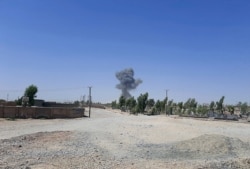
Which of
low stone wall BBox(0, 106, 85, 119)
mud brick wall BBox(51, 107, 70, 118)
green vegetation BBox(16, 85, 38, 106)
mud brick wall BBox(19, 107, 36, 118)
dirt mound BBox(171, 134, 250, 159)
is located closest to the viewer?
dirt mound BBox(171, 134, 250, 159)

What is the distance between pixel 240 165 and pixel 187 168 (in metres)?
3.89

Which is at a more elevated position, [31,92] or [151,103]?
[31,92]

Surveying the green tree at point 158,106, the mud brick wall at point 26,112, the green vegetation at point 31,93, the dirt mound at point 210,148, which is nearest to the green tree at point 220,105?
the green tree at point 158,106

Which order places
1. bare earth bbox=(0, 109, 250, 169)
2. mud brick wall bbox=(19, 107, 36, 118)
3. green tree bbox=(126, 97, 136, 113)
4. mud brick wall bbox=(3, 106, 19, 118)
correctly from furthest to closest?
green tree bbox=(126, 97, 136, 113), mud brick wall bbox=(19, 107, 36, 118), mud brick wall bbox=(3, 106, 19, 118), bare earth bbox=(0, 109, 250, 169)

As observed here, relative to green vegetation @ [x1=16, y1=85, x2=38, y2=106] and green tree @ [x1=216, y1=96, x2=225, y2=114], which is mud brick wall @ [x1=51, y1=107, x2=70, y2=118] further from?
green tree @ [x1=216, y1=96, x2=225, y2=114]

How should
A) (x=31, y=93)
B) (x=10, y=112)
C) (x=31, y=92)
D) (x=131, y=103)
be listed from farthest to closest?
1. (x=131, y=103)
2. (x=31, y=93)
3. (x=31, y=92)
4. (x=10, y=112)

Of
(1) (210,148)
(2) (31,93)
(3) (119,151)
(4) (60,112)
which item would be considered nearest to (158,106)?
(2) (31,93)

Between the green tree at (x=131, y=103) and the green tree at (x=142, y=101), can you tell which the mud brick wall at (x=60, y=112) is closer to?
the green tree at (x=142, y=101)

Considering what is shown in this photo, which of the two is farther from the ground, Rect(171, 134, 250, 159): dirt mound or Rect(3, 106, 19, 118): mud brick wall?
Rect(3, 106, 19, 118): mud brick wall

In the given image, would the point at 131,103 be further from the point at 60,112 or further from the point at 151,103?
the point at 60,112

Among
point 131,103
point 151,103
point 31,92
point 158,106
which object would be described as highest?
point 31,92

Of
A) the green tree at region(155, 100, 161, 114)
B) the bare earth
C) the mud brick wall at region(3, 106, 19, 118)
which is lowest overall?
the bare earth

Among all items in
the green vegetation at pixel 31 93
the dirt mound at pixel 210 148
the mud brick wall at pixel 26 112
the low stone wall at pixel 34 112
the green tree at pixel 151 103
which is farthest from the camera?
the green tree at pixel 151 103

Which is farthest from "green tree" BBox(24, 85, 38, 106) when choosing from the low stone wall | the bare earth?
the bare earth
